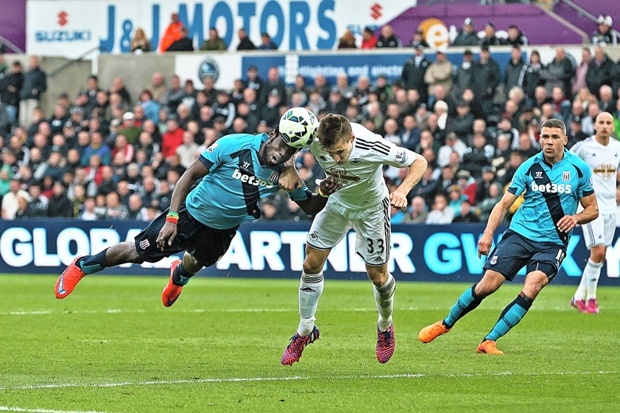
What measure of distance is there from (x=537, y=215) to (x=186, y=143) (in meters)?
15.5

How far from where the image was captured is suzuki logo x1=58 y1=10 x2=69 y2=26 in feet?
Answer: 110

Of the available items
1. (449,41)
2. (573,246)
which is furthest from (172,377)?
(449,41)

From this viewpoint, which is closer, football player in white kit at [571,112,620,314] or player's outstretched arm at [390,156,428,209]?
player's outstretched arm at [390,156,428,209]

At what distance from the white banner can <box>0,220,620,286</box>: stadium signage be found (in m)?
8.26

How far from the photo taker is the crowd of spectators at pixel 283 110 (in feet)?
78.8

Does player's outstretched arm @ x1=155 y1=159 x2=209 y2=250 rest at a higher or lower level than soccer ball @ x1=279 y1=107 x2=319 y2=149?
lower

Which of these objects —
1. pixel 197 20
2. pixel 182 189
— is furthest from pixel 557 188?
pixel 197 20

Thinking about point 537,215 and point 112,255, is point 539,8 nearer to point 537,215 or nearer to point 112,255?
point 537,215

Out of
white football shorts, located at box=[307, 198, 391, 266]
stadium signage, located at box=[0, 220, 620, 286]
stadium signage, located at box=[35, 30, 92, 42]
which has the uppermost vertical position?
stadium signage, located at box=[35, 30, 92, 42]

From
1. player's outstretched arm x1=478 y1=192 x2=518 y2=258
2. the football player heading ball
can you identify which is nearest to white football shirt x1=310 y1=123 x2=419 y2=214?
the football player heading ball

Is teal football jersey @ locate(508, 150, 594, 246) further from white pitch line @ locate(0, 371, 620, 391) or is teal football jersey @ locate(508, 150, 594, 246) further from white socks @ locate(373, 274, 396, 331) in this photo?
white pitch line @ locate(0, 371, 620, 391)

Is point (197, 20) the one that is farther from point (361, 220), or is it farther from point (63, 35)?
point (361, 220)

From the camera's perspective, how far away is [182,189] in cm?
1092

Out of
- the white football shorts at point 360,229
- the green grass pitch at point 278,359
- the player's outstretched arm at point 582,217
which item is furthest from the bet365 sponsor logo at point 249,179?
the player's outstretched arm at point 582,217
